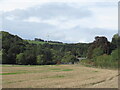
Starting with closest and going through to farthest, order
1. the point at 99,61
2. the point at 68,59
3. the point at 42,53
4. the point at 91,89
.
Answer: the point at 91,89 < the point at 99,61 < the point at 42,53 < the point at 68,59

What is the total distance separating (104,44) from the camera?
102 metres

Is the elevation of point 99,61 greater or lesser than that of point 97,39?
lesser

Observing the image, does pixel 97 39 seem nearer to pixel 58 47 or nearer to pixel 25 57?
pixel 25 57

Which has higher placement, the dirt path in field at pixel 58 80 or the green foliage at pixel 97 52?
the green foliage at pixel 97 52

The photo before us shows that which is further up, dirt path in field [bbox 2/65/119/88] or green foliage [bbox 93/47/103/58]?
→ green foliage [bbox 93/47/103/58]

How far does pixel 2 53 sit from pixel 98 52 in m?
36.3

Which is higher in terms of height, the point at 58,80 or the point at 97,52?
the point at 97,52

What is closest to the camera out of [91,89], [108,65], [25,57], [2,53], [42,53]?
[91,89]

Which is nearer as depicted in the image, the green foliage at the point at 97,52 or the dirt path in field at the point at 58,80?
the dirt path in field at the point at 58,80

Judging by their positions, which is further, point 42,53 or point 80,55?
point 80,55

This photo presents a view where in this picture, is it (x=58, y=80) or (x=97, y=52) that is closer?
(x=58, y=80)

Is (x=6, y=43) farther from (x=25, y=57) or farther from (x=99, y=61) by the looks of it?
(x=99, y=61)

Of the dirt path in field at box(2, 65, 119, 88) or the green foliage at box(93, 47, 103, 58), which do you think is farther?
the green foliage at box(93, 47, 103, 58)

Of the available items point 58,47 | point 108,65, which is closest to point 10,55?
point 108,65
